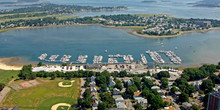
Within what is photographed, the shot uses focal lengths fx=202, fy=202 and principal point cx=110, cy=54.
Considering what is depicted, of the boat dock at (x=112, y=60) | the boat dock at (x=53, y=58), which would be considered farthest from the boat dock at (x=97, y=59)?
the boat dock at (x=53, y=58)

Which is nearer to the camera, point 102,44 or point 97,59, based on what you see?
point 97,59

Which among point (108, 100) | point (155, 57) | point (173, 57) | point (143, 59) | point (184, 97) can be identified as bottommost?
point (108, 100)

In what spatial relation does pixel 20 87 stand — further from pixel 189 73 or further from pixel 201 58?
pixel 201 58

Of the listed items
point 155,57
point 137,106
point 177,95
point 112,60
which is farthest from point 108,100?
point 155,57

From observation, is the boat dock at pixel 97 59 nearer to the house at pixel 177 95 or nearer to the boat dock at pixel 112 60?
the boat dock at pixel 112 60

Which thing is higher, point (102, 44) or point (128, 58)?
point (102, 44)

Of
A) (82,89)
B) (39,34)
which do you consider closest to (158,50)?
(82,89)

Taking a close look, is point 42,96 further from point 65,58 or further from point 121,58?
point 121,58
